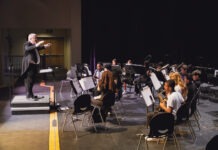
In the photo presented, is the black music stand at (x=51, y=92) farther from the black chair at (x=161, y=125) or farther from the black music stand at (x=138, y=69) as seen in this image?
the black chair at (x=161, y=125)

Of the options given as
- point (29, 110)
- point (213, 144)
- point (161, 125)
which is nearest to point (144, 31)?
point (29, 110)

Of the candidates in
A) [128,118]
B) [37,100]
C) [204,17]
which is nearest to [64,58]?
[204,17]

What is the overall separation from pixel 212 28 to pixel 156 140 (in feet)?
32.9

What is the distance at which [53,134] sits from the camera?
26.9ft

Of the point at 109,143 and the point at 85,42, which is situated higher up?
the point at 85,42

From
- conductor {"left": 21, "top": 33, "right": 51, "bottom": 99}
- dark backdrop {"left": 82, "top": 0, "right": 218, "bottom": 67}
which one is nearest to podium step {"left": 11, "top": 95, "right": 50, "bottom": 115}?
conductor {"left": 21, "top": 33, "right": 51, "bottom": 99}

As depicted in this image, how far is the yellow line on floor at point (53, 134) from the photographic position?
24.0 ft

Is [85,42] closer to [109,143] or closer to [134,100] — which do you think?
[134,100]

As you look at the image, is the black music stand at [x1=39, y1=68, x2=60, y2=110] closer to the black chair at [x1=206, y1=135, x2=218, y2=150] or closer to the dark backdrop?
the dark backdrop

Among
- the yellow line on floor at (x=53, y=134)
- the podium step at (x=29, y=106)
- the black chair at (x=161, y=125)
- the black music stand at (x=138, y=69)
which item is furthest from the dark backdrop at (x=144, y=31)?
the black chair at (x=161, y=125)

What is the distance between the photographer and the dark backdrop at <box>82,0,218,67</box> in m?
16.9

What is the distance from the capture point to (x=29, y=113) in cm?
1023

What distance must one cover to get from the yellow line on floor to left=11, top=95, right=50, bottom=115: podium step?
1.26 ft

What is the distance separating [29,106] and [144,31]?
29.7 feet
